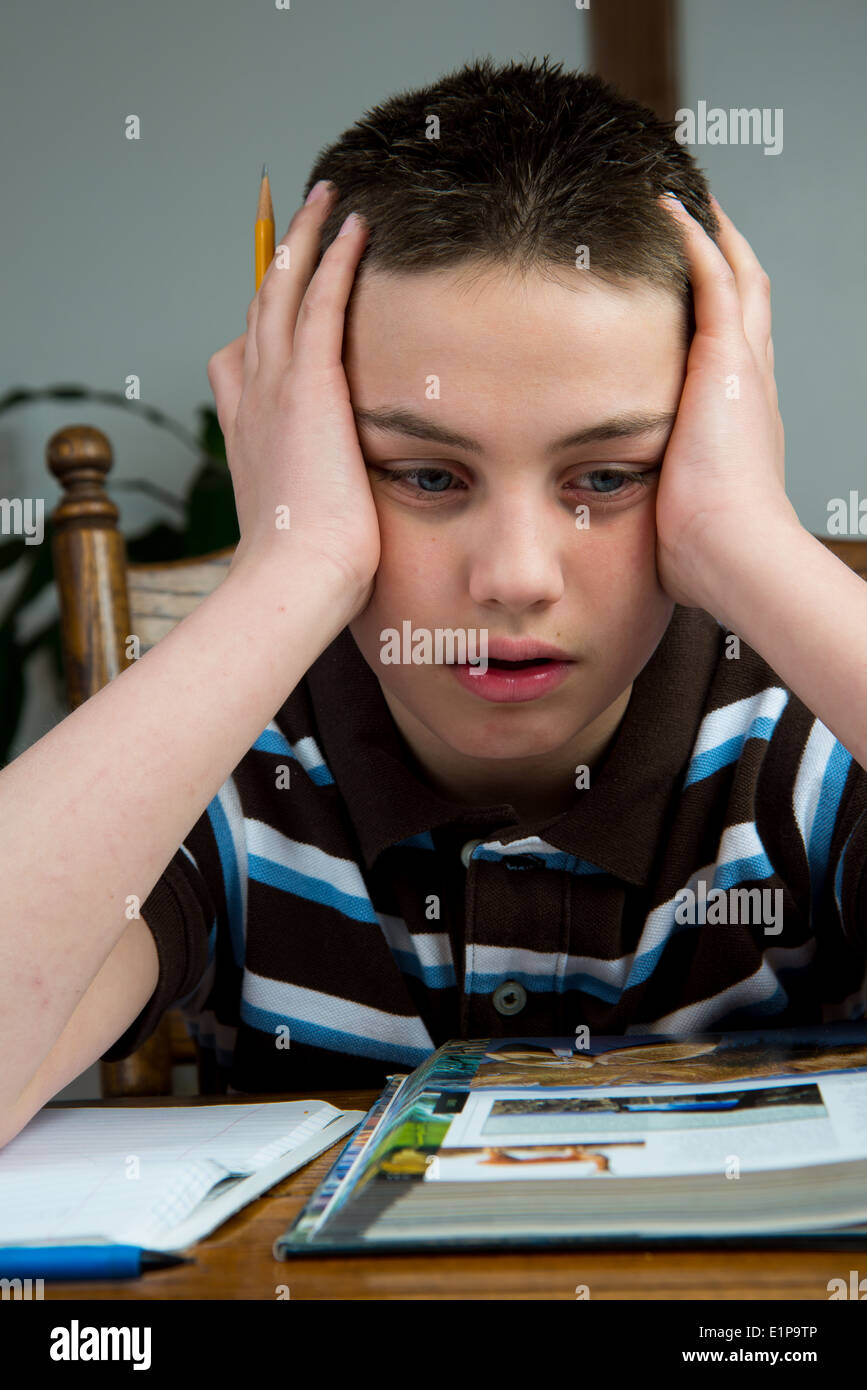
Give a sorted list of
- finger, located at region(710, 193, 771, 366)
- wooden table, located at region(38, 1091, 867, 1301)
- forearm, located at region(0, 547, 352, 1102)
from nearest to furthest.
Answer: wooden table, located at region(38, 1091, 867, 1301) < forearm, located at region(0, 547, 352, 1102) < finger, located at region(710, 193, 771, 366)

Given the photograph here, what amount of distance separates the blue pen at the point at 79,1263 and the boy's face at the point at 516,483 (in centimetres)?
40

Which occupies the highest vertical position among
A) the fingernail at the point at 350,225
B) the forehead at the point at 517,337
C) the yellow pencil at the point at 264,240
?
the yellow pencil at the point at 264,240

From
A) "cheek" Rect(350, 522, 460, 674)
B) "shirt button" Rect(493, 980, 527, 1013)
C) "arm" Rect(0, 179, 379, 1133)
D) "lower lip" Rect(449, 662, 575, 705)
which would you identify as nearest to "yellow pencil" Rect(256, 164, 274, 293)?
"arm" Rect(0, 179, 379, 1133)

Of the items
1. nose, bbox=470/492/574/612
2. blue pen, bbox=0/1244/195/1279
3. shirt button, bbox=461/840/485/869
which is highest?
nose, bbox=470/492/574/612

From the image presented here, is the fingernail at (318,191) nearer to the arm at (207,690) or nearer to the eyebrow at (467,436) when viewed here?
the arm at (207,690)

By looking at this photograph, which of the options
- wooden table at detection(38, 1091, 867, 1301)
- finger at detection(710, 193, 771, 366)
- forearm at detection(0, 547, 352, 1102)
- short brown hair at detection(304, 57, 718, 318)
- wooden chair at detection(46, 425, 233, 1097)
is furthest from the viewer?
wooden chair at detection(46, 425, 233, 1097)

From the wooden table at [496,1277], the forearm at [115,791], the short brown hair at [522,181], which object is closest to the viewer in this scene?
the wooden table at [496,1277]

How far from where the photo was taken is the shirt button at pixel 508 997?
2.65 ft

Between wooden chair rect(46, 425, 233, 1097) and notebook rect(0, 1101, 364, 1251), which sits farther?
wooden chair rect(46, 425, 233, 1097)

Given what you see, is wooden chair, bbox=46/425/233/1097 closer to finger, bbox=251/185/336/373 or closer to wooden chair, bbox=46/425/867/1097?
wooden chair, bbox=46/425/867/1097

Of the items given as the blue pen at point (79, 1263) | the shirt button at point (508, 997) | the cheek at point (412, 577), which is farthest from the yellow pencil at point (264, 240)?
the blue pen at point (79, 1263)

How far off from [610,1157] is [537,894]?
344mm

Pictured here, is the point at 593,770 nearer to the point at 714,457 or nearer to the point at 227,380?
the point at 714,457

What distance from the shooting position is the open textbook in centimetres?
41
